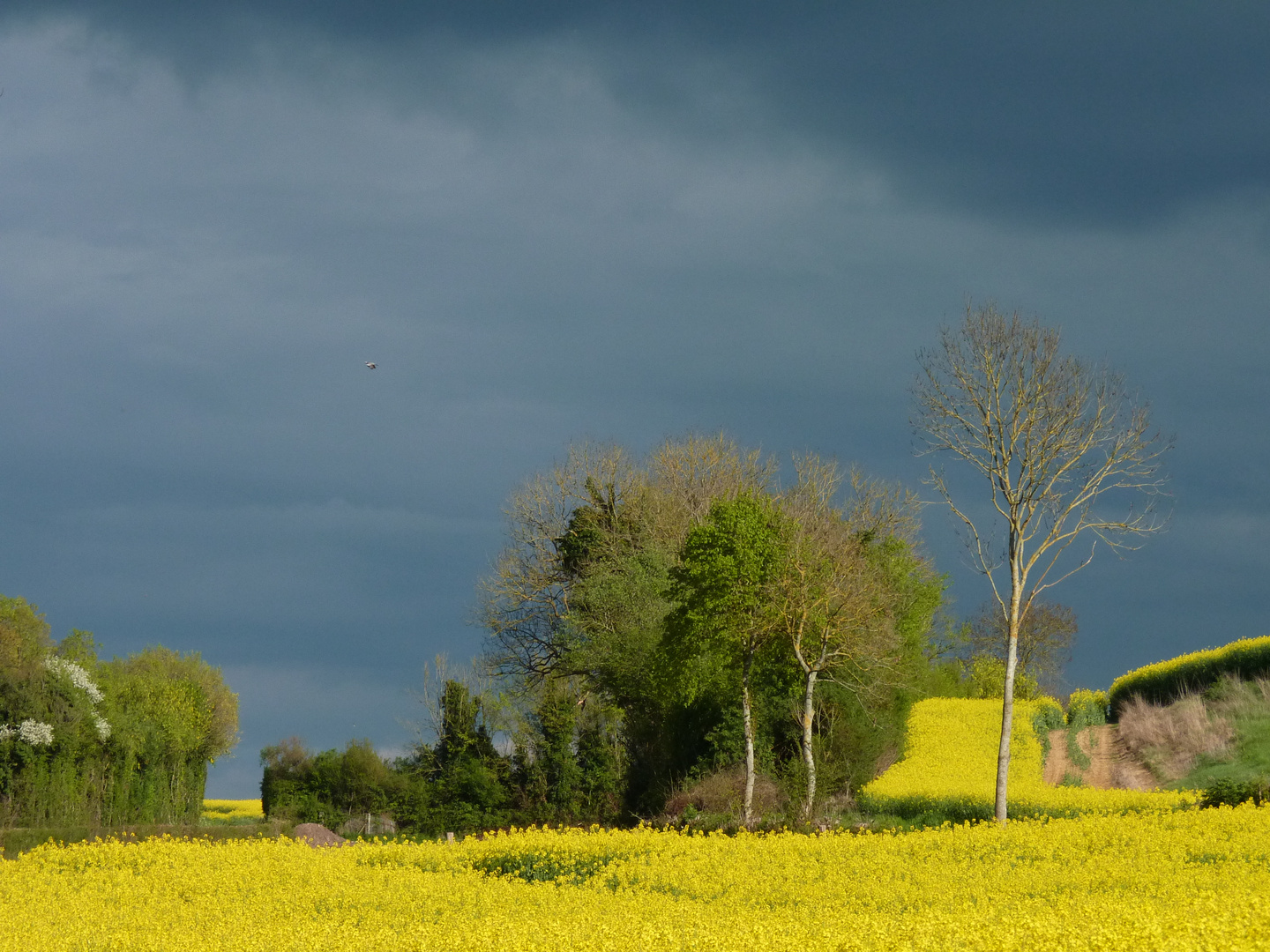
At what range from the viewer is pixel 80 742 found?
70.9 ft

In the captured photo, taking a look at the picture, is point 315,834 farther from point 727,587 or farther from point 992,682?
point 992,682

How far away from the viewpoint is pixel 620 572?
32.8m

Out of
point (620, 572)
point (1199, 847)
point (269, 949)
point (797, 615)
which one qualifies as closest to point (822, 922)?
point (269, 949)

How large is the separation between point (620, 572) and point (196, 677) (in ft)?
59.5

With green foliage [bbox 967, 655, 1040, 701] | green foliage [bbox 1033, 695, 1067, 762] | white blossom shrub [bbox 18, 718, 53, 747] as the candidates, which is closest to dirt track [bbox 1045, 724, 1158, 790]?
green foliage [bbox 1033, 695, 1067, 762]

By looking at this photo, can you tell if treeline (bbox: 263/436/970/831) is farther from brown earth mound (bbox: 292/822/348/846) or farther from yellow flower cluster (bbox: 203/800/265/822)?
yellow flower cluster (bbox: 203/800/265/822)

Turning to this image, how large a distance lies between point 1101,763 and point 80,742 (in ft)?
85.3

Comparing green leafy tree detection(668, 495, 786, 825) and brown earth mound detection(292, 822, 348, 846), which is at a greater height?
green leafy tree detection(668, 495, 786, 825)

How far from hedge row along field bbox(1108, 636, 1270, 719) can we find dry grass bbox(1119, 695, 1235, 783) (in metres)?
0.99

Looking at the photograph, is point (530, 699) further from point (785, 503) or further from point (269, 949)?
point (269, 949)

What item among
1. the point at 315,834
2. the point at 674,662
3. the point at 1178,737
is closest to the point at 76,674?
the point at 315,834

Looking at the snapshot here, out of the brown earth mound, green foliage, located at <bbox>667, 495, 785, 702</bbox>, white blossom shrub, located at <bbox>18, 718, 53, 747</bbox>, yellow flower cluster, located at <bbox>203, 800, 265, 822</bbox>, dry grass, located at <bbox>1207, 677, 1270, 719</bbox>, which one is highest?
green foliage, located at <bbox>667, 495, 785, 702</bbox>

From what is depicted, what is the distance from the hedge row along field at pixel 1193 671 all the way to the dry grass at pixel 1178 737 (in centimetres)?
99

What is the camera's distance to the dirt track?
2727cm
